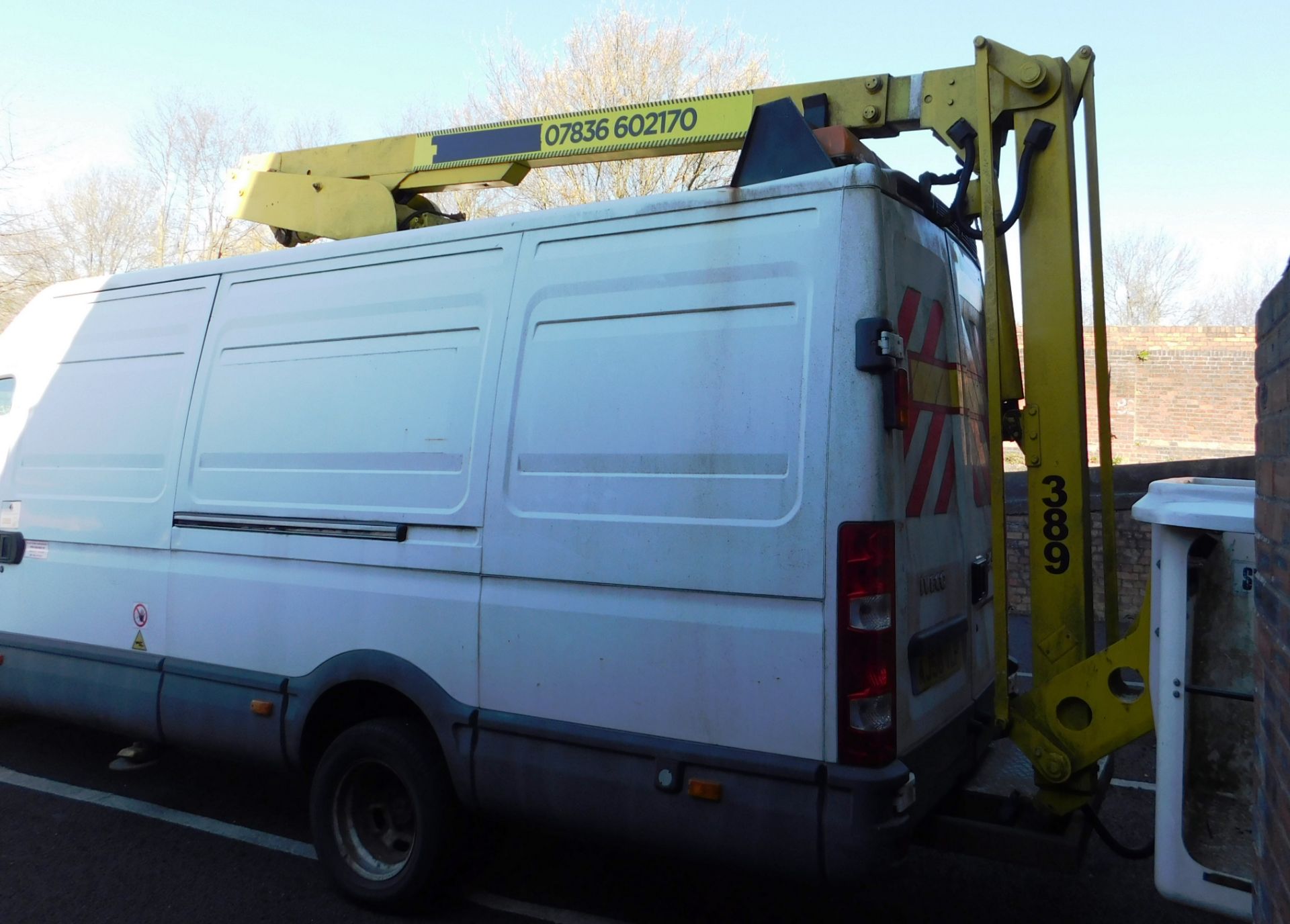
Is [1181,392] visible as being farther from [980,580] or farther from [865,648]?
[865,648]

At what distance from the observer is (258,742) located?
14.3 ft

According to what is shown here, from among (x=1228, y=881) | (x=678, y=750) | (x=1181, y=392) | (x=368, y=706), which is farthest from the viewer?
(x=1181, y=392)

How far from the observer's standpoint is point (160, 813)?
520cm

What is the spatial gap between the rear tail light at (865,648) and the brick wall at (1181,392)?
18874 millimetres

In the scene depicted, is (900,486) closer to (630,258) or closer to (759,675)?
(759,675)

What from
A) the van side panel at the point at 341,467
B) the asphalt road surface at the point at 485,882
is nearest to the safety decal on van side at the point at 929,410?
the asphalt road surface at the point at 485,882

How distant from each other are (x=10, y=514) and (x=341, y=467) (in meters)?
2.59

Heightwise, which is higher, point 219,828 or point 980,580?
point 980,580

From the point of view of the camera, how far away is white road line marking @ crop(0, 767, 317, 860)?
479cm

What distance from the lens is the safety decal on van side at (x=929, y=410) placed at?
3.39 meters

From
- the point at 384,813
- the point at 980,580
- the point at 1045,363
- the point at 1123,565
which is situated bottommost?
the point at 384,813

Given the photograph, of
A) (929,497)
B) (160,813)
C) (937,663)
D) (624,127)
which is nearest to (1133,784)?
(937,663)

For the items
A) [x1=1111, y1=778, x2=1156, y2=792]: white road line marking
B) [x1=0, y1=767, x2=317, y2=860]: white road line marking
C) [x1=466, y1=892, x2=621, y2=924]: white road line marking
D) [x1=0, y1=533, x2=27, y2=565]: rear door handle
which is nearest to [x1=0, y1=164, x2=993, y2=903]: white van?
[x1=466, y1=892, x2=621, y2=924]: white road line marking

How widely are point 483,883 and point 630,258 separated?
2.69 metres
